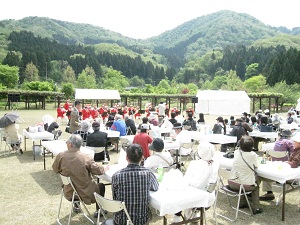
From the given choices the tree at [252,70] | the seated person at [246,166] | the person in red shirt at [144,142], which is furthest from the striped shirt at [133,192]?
the tree at [252,70]

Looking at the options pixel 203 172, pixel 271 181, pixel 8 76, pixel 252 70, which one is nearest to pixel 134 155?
pixel 203 172

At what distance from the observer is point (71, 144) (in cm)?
460

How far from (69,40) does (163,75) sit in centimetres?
8678

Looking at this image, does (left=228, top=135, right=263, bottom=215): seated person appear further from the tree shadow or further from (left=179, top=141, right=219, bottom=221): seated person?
the tree shadow

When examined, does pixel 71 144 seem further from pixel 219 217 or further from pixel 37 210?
pixel 219 217

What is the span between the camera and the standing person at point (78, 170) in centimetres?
441

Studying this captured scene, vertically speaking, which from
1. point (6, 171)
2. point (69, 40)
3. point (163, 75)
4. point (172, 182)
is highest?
point (69, 40)

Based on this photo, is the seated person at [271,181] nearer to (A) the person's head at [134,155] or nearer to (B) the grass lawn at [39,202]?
(B) the grass lawn at [39,202]

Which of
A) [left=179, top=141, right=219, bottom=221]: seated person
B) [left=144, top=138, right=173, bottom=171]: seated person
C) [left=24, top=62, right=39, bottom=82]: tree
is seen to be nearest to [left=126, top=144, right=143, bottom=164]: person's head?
[left=179, top=141, right=219, bottom=221]: seated person

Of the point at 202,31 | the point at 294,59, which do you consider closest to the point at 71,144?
the point at 294,59

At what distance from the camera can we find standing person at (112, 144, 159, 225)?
350cm

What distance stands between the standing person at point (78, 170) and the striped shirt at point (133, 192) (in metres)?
1.00

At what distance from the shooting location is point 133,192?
350cm

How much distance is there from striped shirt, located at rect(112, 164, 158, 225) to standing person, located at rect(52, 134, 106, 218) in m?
1.00
